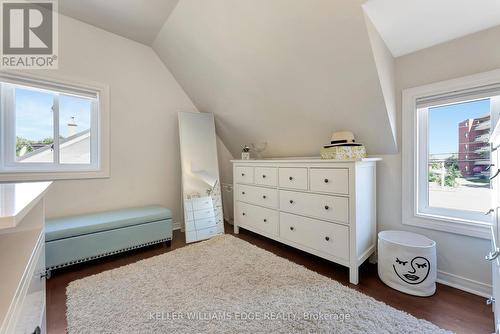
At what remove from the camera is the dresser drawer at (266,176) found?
7.90ft

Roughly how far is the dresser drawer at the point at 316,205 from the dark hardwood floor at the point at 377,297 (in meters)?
0.51

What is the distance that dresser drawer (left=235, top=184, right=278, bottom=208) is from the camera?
2.43 meters

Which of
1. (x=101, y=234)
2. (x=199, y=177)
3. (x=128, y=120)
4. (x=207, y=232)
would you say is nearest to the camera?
(x=101, y=234)

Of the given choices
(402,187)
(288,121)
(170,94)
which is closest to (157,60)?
(170,94)

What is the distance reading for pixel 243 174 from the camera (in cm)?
285

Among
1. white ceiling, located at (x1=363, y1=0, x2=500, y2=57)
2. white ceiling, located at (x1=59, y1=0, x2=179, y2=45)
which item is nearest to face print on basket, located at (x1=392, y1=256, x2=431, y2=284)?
white ceiling, located at (x1=363, y1=0, x2=500, y2=57)

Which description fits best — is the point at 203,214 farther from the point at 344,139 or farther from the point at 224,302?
the point at 344,139

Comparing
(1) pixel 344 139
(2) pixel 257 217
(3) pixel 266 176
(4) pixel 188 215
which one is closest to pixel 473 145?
(1) pixel 344 139

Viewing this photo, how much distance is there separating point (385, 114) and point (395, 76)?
1.30 feet

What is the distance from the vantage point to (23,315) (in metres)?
0.64

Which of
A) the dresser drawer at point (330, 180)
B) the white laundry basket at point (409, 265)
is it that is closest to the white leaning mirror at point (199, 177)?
the dresser drawer at point (330, 180)

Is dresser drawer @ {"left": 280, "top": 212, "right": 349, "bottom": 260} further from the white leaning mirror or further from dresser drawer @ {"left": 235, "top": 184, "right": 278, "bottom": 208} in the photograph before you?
the white leaning mirror

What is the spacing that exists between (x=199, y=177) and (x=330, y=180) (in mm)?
1769

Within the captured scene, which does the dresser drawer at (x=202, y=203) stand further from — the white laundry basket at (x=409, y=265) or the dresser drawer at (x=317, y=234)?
the white laundry basket at (x=409, y=265)
